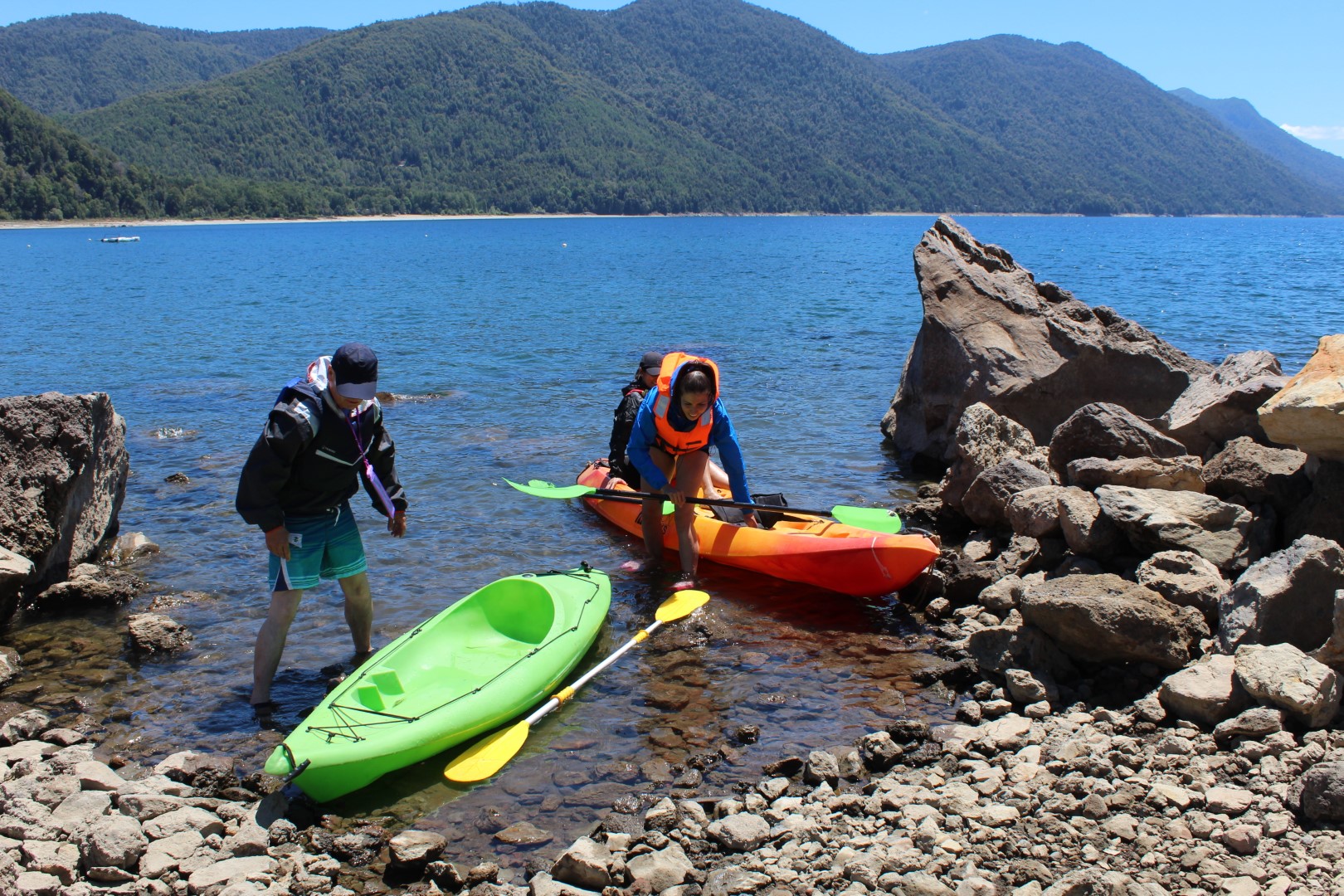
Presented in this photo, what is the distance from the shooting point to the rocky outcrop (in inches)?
220

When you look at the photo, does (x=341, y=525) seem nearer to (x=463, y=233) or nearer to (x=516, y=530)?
(x=516, y=530)

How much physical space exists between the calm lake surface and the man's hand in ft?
3.31

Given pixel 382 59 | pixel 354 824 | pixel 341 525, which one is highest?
pixel 382 59

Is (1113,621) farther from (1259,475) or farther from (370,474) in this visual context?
(370,474)

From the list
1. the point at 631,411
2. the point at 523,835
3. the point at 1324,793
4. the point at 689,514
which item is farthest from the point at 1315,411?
the point at 631,411

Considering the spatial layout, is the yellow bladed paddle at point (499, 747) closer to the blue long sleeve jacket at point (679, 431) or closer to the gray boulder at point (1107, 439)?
the blue long sleeve jacket at point (679, 431)

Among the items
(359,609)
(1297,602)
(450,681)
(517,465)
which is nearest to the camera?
(1297,602)

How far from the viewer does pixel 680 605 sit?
6.90 meters

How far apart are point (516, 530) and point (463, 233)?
100m

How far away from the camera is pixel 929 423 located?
11281 mm

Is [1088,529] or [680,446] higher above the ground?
[680,446]

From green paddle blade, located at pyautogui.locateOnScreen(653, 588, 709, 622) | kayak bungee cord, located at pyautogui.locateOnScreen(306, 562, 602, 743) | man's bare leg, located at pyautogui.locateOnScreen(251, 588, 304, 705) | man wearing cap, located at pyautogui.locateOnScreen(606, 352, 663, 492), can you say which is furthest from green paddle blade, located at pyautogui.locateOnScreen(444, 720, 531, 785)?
man wearing cap, located at pyautogui.locateOnScreen(606, 352, 663, 492)

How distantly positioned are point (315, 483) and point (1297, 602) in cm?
486

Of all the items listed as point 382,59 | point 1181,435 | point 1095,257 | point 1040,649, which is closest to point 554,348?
point 1181,435
